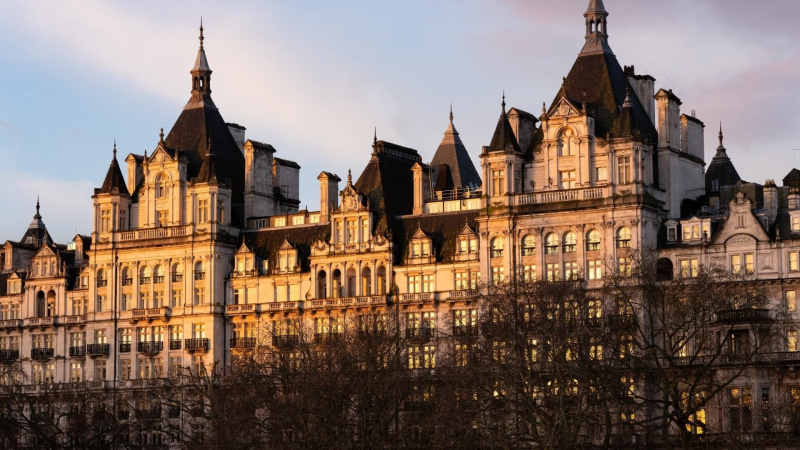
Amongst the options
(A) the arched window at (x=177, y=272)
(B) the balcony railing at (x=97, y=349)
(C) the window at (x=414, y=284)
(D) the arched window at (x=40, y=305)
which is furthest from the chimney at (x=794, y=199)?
(D) the arched window at (x=40, y=305)

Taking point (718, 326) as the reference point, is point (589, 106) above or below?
above

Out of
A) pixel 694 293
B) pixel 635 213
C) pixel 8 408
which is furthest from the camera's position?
pixel 8 408

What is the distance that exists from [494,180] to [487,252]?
5.28 meters

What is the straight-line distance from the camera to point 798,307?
131 metres

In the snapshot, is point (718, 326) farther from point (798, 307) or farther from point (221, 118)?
point (221, 118)

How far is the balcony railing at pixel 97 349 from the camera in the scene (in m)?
157

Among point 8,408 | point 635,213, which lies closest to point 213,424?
point 8,408

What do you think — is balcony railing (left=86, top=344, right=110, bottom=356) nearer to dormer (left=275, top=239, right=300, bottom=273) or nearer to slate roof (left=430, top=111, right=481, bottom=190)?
dormer (left=275, top=239, right=300, bottom=273)

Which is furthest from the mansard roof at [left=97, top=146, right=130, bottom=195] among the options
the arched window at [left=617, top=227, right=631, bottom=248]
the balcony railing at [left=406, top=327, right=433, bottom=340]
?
the arched window at [left=617, top=227, right=631, bottom=248]

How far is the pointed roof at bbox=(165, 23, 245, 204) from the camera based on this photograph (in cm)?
15862

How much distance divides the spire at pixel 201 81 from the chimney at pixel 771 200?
50061 millimetres

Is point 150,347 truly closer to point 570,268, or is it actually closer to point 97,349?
point 97,349

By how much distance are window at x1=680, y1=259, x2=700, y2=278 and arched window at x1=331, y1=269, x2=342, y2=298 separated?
27.5 m

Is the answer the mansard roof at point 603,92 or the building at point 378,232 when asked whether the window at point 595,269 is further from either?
the mansard roof at point 603,92
